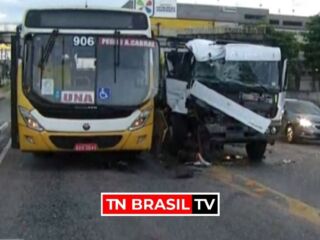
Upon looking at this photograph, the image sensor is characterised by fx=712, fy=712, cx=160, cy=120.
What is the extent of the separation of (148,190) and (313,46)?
154 feet

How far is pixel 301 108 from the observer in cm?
2334

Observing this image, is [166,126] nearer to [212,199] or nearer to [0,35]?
[212,199]

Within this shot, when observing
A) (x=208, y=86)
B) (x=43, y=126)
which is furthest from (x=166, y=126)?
(x=43, y=126)

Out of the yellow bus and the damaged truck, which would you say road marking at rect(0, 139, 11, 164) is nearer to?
the yellow bus

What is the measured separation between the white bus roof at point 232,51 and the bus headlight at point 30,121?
3.68 metres

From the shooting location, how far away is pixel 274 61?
14633mm

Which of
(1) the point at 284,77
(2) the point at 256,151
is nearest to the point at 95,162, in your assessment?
(2) the point at 256,151

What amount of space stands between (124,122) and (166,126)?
2291 mm

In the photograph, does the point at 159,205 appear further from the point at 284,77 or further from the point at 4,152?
the point at 4,152

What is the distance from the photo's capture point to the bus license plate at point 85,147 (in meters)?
12.6

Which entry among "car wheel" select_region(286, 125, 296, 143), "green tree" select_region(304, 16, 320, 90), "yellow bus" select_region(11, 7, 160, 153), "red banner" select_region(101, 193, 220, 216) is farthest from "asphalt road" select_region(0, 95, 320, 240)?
"green tree" select_region(304, 16, 320, 90)

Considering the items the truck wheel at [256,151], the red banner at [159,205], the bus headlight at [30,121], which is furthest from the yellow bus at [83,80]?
the truck wheel at [256,151]

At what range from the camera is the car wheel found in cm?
2193

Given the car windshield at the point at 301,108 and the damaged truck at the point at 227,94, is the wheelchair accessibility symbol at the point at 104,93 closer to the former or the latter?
the damaged truck at the point at 227,94
